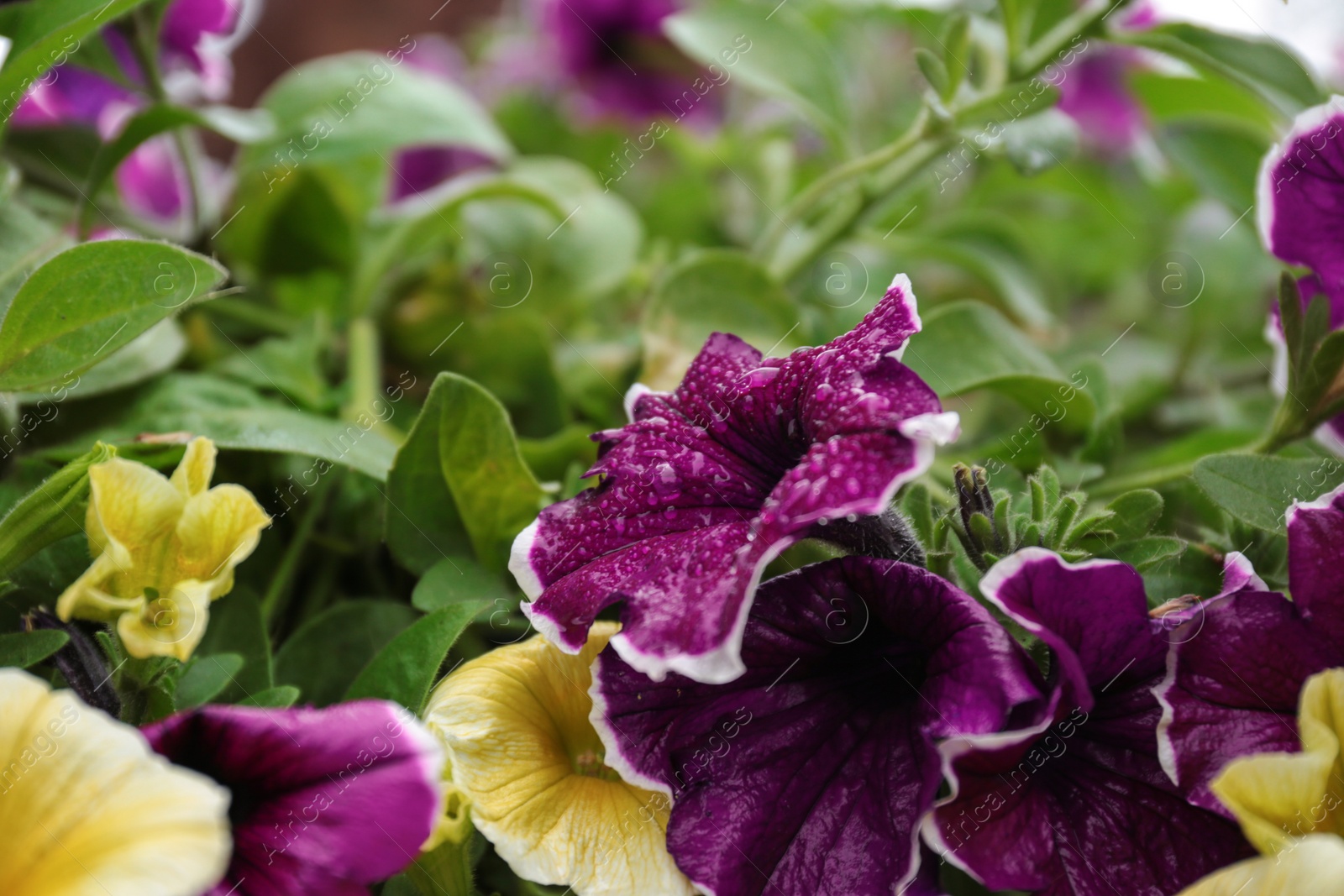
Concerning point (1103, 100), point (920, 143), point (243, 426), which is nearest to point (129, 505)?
point (243, 426)

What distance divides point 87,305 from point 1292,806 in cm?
44

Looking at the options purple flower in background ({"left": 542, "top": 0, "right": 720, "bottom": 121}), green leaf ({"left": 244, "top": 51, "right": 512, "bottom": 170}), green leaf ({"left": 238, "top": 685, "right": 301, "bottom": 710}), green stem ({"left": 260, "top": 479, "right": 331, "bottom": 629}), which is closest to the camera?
green leaf ({"left": 238, "top": 685, "right": 301, "bottom": 710})

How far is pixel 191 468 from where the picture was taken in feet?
1.15

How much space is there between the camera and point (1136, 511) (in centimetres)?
39

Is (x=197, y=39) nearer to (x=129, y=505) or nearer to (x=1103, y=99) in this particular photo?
(x=129, y=505)

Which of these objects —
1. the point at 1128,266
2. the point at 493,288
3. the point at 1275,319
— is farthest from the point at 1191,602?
the point at 1128,266

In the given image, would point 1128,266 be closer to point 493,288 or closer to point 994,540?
point 493,288

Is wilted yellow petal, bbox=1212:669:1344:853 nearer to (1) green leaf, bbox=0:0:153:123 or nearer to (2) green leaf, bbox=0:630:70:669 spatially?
(2) green leaf, bbox=0:630:70:669

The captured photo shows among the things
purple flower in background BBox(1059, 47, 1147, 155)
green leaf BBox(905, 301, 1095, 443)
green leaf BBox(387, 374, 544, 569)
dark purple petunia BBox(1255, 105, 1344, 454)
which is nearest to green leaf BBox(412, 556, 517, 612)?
green leaf BBox(387, 374, 544, 569)

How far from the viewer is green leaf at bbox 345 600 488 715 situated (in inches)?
14.5

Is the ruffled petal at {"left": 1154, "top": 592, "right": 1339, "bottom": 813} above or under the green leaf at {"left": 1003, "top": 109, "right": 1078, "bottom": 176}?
under

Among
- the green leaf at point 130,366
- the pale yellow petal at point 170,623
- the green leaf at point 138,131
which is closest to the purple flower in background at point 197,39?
the green leaf at point 138,131

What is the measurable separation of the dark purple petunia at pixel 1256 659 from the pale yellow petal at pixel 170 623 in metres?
0.30

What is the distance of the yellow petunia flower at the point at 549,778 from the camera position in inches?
13.2
